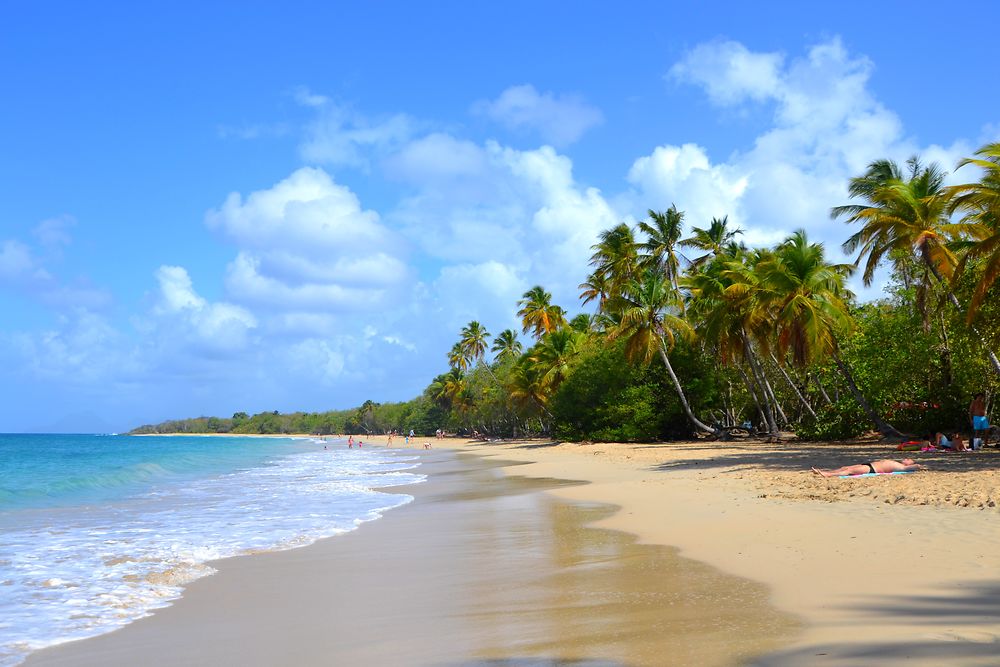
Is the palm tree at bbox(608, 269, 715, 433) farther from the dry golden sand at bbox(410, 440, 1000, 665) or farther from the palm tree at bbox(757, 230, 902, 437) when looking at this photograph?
the dry golden sand at bbox(410, 440, 1000, 665)

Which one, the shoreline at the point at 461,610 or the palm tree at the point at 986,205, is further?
the palm tree at the point at 986,205

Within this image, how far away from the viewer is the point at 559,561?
313 inches

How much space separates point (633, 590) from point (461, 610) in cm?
156

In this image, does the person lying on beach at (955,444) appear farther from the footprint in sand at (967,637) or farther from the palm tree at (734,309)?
the footprint in sand at (967,637)

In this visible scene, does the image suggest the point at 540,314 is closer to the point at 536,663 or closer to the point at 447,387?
the point at 447,387

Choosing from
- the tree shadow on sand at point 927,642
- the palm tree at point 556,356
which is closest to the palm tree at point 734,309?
the palm tree at point 556,356

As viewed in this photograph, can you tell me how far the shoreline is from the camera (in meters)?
4.77

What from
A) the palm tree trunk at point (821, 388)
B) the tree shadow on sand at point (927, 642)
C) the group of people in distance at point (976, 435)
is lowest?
the tree shadow on sand at point (927, 642)

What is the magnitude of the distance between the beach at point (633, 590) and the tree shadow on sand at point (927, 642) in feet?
0.06

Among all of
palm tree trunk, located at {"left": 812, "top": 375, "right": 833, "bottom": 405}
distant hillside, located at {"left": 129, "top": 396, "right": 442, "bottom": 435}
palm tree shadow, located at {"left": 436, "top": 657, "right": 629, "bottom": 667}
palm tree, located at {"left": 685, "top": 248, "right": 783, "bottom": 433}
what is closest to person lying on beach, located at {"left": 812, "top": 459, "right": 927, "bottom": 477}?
Answer: palm tree shadow, located at {"left": 436, "top": 657, "right": 629, "bottom": 667}

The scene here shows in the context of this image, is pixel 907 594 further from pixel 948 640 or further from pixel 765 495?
pixel 765 495

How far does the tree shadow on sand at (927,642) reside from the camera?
13.0 ft

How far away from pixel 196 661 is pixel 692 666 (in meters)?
3.53

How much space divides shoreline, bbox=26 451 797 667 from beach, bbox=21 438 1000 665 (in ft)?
0.09
